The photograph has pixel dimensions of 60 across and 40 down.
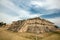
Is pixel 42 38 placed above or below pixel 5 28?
below

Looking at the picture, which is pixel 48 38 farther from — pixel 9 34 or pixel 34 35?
pixel 9 34

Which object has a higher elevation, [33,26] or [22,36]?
[33,26]

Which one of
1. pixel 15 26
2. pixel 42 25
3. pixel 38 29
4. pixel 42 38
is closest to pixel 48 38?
pixel 42 38

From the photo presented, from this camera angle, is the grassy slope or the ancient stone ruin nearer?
the grassy slope

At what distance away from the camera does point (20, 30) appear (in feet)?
29.9

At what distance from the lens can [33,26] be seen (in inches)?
409

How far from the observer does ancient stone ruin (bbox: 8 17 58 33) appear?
30.2ft

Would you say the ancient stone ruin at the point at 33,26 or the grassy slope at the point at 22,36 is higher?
the ancient stone ruin at the point at 33,26

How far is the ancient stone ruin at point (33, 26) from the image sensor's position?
362 inches

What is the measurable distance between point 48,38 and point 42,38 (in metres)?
0.37

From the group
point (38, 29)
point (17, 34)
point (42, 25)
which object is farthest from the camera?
point (42, 25)

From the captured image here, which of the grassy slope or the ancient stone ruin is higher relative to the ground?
the ancient stone ruin

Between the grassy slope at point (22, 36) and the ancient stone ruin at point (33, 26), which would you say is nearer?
the grassy slope at point (22, 36)

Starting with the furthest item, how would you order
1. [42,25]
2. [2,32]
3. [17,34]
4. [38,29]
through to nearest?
[42,25]
[38,29]
[17,34]
[2,32]
